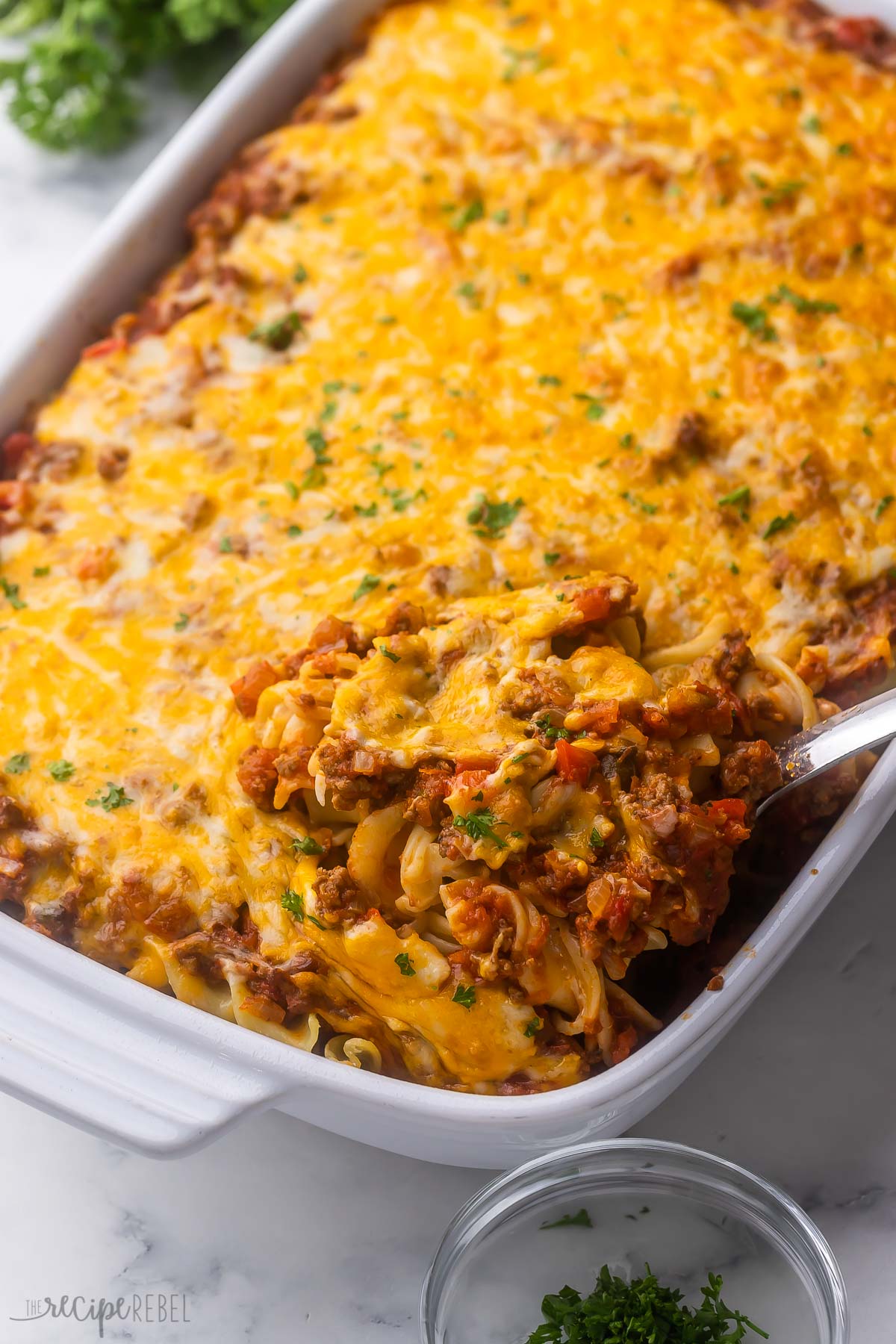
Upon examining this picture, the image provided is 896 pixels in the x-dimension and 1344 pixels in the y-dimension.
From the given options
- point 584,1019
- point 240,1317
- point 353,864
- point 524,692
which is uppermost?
point 524,692

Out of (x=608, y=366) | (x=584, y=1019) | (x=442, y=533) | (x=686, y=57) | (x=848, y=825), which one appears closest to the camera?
(x=584, y=1019)

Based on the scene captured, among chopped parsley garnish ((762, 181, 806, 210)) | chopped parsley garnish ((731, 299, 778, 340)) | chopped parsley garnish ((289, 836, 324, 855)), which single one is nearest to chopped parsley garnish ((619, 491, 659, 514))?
chopped parsley garnish ((731, 299, 778, 340))

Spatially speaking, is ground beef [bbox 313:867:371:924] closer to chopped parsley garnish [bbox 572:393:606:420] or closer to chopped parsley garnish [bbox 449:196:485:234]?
chopped parsley garnish [bbox 572:393:606:420]

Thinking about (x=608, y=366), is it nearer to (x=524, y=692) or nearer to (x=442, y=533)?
(x=442, y=533)

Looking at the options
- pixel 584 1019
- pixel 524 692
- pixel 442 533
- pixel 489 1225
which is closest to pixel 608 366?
pixel 442 533

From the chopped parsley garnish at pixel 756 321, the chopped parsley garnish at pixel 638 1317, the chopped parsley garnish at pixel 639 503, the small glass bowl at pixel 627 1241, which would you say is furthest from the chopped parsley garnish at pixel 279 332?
the chopped parsley garnish at pixel 638 1317

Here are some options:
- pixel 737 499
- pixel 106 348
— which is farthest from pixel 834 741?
pixel 106 348

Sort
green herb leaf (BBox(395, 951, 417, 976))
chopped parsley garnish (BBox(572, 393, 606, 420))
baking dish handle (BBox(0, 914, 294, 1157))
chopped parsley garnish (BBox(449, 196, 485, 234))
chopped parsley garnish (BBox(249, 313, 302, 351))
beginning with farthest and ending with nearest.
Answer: chopped parsley garnish (BBox(449, 196, 485, 234))
chopped parsley garnish (BBox(249, 313, 302, 351))
chopped parsley garnish (BBox(572, 393, 606, 420))
green herb leaf (BBox(395, 951, 417, 976))
baking dish handle (BBox(0, 914, 294, 1157))
